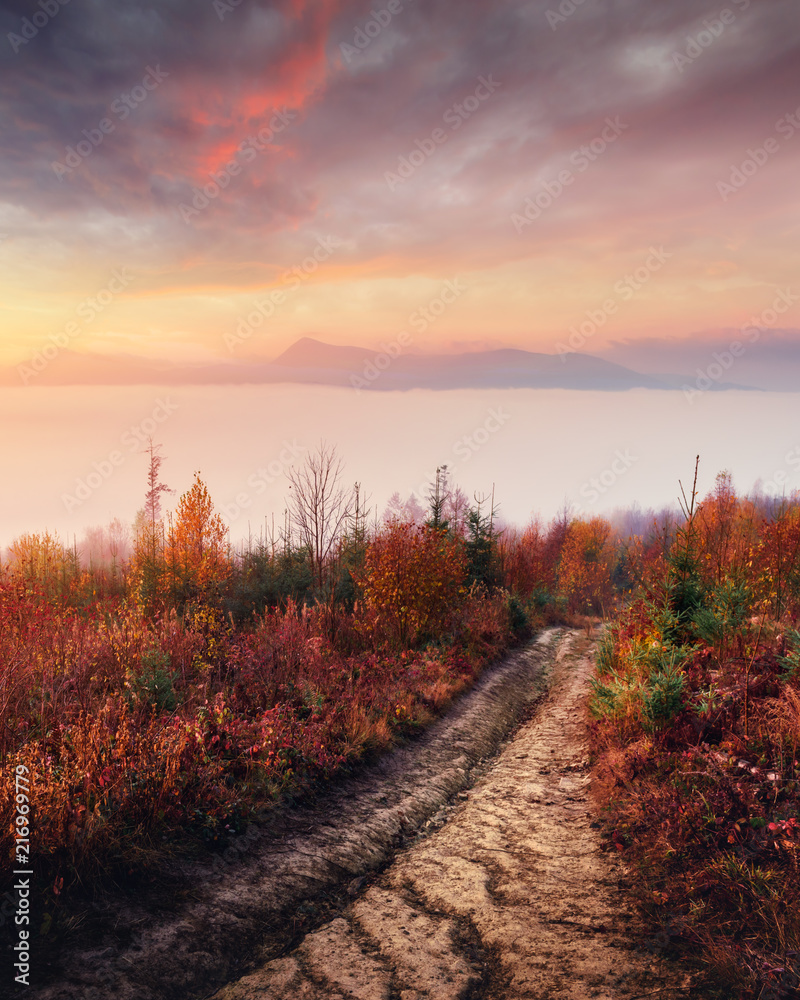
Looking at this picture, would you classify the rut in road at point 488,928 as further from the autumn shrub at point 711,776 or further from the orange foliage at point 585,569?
the orange foliage at point 585,569

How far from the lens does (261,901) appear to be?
4699 millimetres

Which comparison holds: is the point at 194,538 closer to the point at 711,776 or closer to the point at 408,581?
the point at 408,581

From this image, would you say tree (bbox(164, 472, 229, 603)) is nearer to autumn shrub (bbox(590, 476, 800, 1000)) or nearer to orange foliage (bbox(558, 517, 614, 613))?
autumn shrub (bbox(590, 476, 800, 1000))

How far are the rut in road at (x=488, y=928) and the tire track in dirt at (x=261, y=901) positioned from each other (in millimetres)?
64

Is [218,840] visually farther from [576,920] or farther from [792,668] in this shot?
[792,668]

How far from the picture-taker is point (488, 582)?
2522 cm

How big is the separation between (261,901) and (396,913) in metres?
1.08

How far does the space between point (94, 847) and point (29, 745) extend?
1.35 m

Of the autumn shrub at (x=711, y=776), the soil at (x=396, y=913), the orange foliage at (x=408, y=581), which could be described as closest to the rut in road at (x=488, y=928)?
the soil at (x=396, y=913)

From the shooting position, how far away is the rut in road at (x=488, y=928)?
383 centimetres

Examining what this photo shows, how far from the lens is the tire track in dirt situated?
3770mm

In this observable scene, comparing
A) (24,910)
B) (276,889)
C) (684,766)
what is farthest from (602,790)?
(24,910)

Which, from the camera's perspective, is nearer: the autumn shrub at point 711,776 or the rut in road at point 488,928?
the rut in road at point 488,928

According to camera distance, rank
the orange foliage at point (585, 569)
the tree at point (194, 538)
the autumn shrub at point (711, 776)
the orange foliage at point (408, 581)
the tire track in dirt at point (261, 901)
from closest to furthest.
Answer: the tire track in dirt at point (261, 901)
the autumn shrub at point (711, 776)
the orange foliage at point (408, 581)
the tree at point (194, 538)
the orange foliage at point (585, 569)
